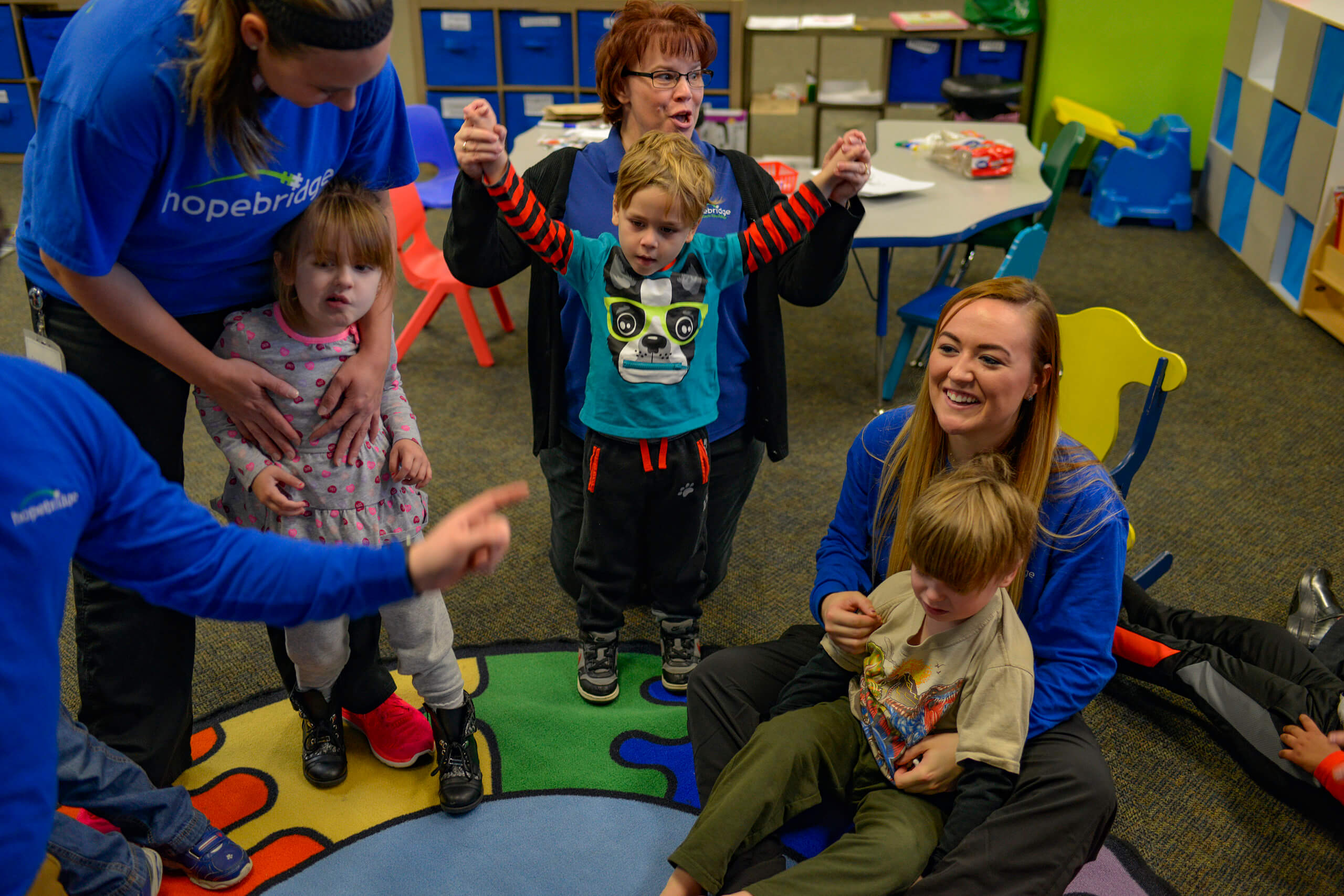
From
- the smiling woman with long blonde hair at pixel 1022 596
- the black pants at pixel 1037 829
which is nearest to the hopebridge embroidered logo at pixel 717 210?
the smiling woman with long blonde hair at pixel 1022 596

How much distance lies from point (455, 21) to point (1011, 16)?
2.88 m

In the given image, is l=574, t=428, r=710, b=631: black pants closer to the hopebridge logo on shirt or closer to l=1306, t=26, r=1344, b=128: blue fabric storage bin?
the hopebridge logo on shirt

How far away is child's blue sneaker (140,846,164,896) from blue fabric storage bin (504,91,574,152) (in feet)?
14.4

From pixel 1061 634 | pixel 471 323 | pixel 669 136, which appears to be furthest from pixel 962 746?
pixel 471 323

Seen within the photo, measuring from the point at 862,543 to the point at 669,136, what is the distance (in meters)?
0.77

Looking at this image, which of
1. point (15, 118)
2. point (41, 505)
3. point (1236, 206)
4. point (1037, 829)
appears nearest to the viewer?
point (41, 505)

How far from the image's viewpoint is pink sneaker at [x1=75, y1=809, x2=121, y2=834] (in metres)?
1.63

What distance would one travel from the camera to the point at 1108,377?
221cm

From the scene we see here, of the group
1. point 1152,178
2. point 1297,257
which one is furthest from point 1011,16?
point 1297,257

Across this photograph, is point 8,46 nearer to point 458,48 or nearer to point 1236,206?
point 458,48

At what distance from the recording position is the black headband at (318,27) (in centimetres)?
118

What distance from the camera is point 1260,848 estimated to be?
1.81m

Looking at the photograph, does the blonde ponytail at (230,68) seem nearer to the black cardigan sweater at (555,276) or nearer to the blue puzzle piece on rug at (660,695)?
the black cardigan sweater at (555,276)

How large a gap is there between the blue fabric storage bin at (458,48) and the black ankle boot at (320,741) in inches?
167
